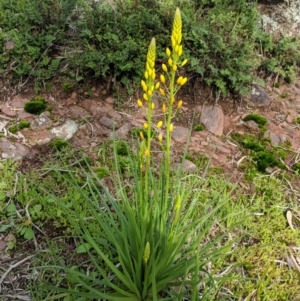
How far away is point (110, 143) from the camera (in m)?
3.12

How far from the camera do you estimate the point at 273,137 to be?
347cm

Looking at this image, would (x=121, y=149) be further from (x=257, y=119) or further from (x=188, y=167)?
(x=257, y=119)

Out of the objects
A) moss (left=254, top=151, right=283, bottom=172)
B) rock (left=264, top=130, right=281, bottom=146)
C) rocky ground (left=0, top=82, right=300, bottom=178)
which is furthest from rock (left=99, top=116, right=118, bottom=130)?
rock (left=264, top=130, right=281, bottom=146)

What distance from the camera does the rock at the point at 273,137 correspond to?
11.3 feet

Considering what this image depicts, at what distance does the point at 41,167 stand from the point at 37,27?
1488 millimetres

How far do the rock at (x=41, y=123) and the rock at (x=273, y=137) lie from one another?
1.72m

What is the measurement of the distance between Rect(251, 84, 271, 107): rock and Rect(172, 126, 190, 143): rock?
0.82 m

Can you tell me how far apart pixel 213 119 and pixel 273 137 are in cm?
51

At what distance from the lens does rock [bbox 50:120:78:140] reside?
3156mm

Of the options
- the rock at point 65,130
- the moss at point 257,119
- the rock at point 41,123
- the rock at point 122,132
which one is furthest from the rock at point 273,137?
the rock at point 41,123

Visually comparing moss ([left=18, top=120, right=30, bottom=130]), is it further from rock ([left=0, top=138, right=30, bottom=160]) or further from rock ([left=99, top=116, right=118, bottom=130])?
rock ([left=99, top=116, right=118, bottom=130])

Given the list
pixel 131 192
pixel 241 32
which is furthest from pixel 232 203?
pixel 241 32

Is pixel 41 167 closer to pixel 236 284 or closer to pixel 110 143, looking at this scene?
pixel 110 143

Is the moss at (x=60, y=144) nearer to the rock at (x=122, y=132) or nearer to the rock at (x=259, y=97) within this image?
the rock at (x=122, y=132)
